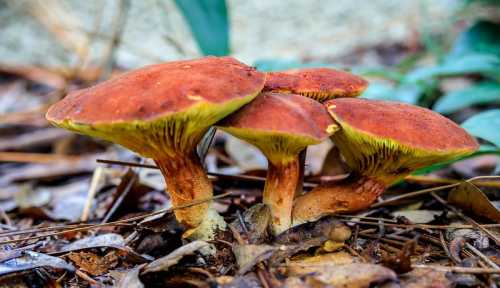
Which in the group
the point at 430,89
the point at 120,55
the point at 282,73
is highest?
the point at 282,73

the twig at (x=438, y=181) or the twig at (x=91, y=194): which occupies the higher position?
the twig at (x=438, y=181)

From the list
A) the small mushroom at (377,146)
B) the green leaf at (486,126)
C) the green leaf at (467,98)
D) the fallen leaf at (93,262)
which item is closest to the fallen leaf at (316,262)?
the small mushroom at (377,146)

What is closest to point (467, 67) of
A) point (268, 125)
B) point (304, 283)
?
point (268, 125)

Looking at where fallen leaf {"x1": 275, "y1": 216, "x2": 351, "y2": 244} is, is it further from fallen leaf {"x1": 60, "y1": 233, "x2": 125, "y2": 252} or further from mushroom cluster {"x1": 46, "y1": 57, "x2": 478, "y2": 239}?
fallen leaf {"x1": 60, "y1": 233, "x2": 125, "y2": 252}

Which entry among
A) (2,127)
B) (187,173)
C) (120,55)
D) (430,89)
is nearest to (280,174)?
(187,173)

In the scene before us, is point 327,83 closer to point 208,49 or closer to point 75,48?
point 208,49

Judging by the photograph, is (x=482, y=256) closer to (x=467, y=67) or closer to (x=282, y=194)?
(x=282, y=194)

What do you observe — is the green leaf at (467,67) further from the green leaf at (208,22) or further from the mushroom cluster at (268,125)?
the mushroom cluster at (268,125)
